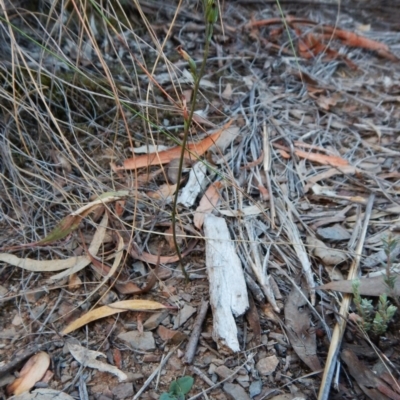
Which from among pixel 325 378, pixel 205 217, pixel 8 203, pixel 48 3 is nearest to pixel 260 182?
pixel 205 217

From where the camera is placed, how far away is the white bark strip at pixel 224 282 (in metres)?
1.22

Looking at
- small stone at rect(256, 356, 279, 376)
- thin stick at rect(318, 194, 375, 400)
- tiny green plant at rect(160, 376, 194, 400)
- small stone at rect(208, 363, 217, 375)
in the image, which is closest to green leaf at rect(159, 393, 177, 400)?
tiny green plant at rect(160, 376, 194, 400)

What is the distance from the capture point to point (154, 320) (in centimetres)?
129

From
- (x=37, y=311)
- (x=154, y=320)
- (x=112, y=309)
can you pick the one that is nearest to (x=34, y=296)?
(x=37, y=311)

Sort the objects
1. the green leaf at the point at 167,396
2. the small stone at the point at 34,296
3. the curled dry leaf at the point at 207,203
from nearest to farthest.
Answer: the green leaf at the point at 167,396
the small stone at the point at 34,296
the curled dry leaf at the point at 207,203

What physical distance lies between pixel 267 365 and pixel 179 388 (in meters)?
0.21

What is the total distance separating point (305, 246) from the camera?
144 centimetres

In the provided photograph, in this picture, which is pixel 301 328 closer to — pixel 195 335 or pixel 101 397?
pixel 195 335

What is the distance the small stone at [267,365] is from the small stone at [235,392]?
0.06m

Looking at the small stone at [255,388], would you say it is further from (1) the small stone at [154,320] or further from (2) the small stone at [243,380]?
(1) the small stone at [154,320]

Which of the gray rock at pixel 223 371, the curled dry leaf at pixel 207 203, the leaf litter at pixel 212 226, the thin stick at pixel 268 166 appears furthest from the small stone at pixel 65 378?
the thin stick at pixel 268 166

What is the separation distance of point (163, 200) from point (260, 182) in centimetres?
31

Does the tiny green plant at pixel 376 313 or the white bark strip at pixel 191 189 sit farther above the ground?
the white bark strip at pixel 191 189

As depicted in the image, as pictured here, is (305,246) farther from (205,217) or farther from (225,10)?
(225,10)
